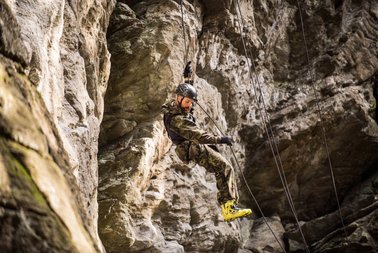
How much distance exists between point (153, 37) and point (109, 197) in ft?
12.3

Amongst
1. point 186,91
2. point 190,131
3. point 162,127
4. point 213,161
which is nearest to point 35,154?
point 190,131

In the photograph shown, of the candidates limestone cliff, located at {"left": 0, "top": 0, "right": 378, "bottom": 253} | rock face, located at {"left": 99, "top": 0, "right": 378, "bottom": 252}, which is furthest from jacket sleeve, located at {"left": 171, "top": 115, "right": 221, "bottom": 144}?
rock face, located at {"left": 99, "top": 0, "right": 378, "bottom": 252}

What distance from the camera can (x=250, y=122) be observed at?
1194 cm

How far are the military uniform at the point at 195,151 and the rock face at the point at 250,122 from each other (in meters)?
1.40

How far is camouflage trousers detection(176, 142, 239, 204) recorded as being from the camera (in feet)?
21.9

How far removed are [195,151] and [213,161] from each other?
0.35 m

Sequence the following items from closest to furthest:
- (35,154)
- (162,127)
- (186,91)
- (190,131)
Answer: (35,154) < (190,131) < (186,91) < (162,127)

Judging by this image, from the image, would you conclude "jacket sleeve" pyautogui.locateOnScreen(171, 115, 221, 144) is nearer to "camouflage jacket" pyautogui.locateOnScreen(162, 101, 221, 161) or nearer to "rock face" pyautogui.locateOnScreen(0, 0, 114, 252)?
"camouflage jacket" pyautogui.locateOnScreen(162, 101, 221, 161)

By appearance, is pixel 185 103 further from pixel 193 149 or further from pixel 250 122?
pixel 250 122

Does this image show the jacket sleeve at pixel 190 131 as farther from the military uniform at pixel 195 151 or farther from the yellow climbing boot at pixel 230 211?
the yellow climbing boot at pixel 230 211

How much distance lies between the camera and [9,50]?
292 centimetres

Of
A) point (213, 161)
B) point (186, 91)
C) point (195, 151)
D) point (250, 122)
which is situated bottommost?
point (213, 161)

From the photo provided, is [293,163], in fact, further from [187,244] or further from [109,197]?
[109,197]

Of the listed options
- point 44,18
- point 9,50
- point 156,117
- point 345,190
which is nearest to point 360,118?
point 345,190
